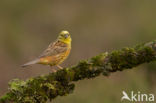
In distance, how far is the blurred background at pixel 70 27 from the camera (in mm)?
17609

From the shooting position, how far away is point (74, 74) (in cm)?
802

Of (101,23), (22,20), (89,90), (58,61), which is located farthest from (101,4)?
(58,61)

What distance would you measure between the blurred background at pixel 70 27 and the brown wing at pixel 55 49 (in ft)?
21.7

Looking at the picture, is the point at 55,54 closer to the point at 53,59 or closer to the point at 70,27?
the point at 53,59

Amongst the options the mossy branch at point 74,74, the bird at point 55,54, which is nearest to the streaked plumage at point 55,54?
the bird at point 55,54

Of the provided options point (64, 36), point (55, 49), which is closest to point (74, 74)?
point (55, 49)

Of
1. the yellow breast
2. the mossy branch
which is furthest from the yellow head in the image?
the mossy branch

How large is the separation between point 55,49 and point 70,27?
419 inches

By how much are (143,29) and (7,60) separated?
13.8 feet

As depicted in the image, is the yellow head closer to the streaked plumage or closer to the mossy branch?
the streaked plumage

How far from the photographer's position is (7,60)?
18.5 meters

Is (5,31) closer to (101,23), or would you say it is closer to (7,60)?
(7,60)

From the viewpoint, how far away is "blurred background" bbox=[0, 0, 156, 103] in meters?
17.6

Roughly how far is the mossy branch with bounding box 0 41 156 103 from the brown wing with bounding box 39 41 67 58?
878mm
